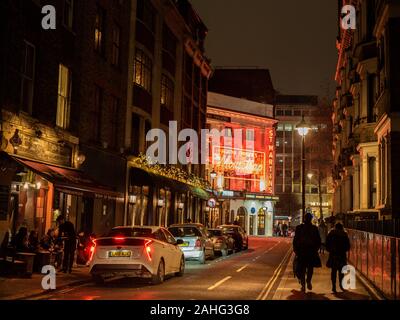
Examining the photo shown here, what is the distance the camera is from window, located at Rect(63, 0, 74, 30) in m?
24.8

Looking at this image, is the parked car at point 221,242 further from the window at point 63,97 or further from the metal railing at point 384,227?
the metal railing at point 384,227

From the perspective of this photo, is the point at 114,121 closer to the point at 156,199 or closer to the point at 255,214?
the point at 156,199

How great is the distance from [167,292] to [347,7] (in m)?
30.9

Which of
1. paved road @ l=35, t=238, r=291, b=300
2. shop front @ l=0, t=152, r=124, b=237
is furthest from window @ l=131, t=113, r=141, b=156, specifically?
paved road @ l=35, t=238, r=291, b=300

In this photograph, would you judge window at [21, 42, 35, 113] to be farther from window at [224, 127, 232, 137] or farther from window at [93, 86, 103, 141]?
window at [224, 127, 232, 137]

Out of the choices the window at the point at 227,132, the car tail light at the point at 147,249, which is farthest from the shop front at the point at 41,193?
the window at the point at 227,132

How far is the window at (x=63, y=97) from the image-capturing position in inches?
953

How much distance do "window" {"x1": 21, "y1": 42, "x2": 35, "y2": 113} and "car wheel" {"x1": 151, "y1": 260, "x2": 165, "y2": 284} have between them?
7.19 meters

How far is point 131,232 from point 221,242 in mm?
14050

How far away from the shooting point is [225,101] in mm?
73812

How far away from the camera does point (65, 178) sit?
2072 cm

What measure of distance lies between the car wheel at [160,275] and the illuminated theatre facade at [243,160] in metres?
48.1

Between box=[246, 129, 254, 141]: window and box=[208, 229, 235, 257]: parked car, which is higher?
box=[246, 129, 254, 141]: window

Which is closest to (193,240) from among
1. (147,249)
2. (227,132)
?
(147,249)
